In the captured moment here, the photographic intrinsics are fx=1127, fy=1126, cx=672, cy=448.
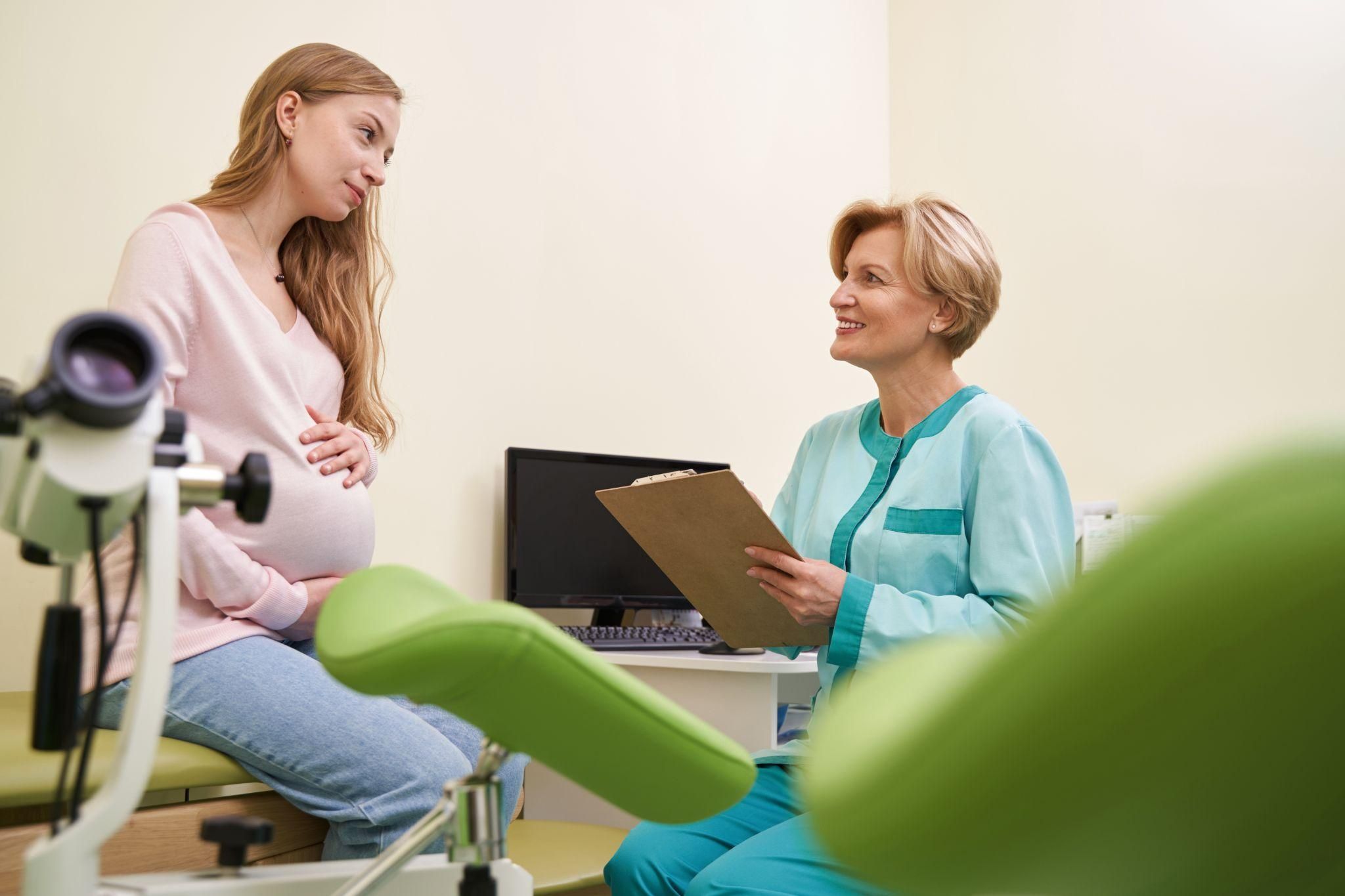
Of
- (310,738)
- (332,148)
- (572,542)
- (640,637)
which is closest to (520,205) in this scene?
(572,542)

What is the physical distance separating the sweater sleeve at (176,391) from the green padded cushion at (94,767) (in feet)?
0.61

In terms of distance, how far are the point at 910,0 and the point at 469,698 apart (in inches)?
149

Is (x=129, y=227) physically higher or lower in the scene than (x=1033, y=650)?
→ higher

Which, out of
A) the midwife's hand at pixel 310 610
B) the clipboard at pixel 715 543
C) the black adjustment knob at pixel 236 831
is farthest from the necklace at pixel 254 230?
the black adjustment knob at pixel 236 831

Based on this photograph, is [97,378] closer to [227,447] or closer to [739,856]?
[227,447]

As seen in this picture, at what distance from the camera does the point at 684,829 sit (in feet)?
5.03

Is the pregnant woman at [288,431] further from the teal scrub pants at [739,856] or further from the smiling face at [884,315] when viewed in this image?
the smiling face at [884,315]

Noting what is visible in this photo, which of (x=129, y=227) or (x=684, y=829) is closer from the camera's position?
(x=684, y=829)

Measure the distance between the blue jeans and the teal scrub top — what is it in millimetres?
523

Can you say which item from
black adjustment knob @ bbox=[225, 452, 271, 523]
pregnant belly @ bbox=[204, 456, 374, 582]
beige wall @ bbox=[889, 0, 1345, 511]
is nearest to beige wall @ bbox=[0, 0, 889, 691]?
beige wall @ bbox=[889, 0, 1345, 511]

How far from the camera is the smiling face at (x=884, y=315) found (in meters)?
1.90

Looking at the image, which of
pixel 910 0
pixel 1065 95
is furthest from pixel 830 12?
pixel 1065 95

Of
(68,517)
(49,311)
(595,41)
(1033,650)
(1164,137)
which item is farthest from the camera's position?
(1164,137)

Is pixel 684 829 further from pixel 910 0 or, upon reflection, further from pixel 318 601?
pixel 910 0
